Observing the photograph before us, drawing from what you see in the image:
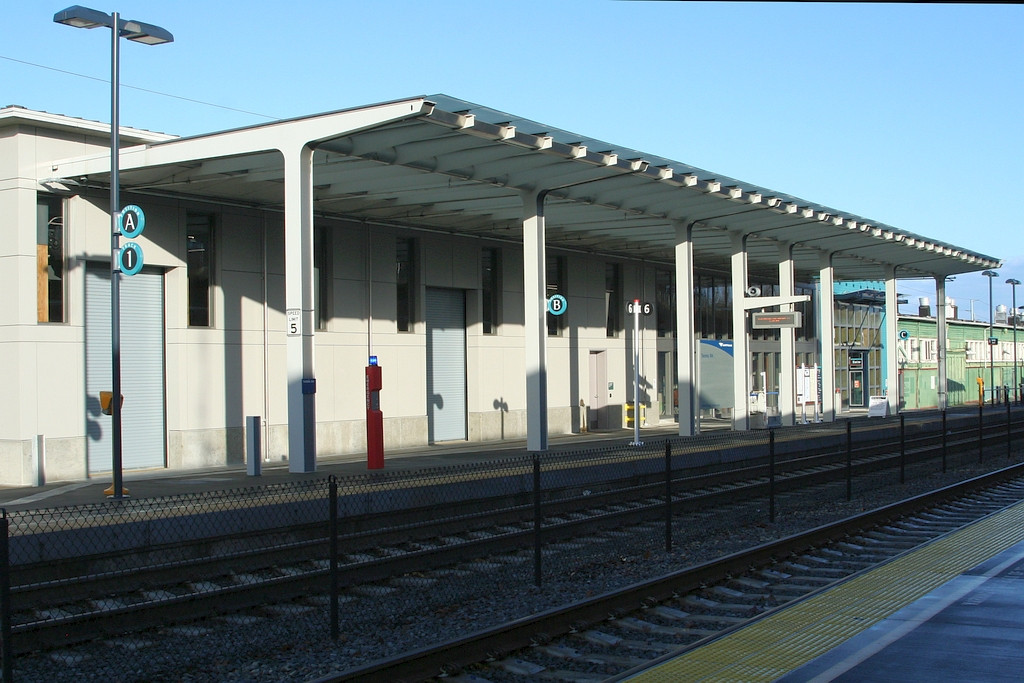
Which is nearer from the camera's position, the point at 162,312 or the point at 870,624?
the point at 870,624

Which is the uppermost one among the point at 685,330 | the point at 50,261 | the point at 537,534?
the point at 50,261

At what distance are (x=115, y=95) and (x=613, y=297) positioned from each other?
2455cm

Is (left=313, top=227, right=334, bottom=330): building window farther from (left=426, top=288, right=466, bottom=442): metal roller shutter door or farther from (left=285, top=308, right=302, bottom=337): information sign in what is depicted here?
(left=285, top=308, right=302, bottom=337): information sign

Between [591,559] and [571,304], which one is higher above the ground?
[571,304]

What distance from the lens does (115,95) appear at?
16.4 m

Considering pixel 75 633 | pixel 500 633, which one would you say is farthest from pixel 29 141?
pixel 500 633

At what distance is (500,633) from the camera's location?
7777mm

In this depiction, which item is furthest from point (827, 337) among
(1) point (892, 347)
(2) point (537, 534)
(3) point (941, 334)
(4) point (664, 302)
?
(2) point (537, 534)

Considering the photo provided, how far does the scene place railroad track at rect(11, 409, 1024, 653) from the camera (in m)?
8.37

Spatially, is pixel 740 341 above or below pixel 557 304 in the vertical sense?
below

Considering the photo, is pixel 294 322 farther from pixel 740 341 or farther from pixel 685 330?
pixel 740 341

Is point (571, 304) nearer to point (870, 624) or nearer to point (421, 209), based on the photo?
point (421, 209)

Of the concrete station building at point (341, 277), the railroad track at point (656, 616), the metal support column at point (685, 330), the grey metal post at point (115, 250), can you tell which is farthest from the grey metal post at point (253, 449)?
the metal support column at point (685, 330)

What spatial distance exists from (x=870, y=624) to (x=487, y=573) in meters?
3.98
